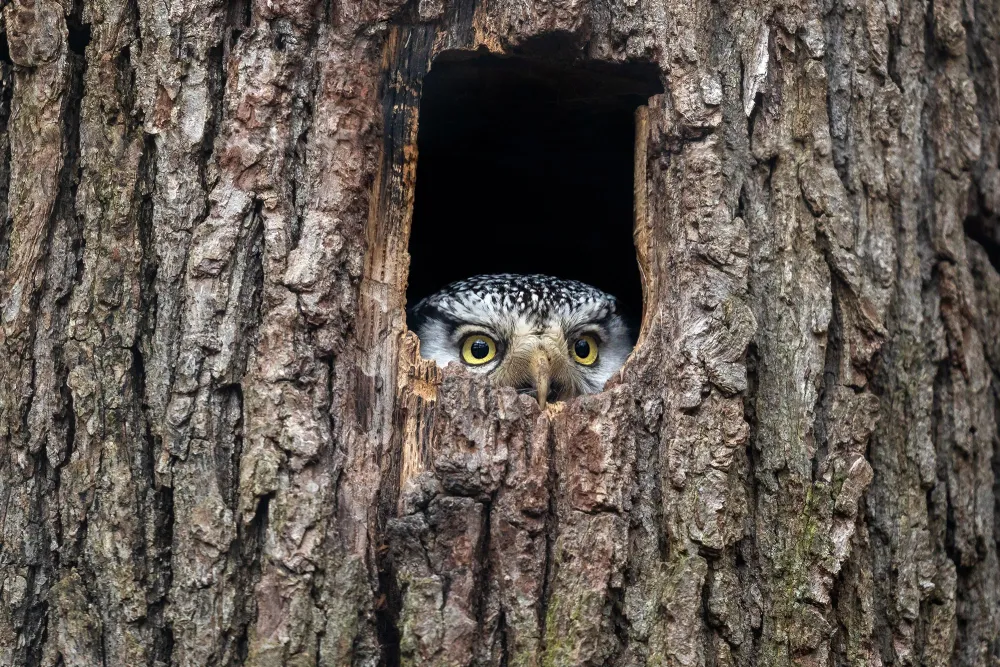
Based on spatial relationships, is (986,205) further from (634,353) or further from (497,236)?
(497,236)

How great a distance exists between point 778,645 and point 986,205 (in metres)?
1.58

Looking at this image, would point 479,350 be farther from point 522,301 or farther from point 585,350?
point 585,350

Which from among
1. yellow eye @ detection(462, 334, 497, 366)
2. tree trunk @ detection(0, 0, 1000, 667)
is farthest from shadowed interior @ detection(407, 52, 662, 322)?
yellow eye @ detection(462, 334, 497, 366)

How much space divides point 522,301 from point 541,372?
1.38 ft

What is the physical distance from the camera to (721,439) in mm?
2205

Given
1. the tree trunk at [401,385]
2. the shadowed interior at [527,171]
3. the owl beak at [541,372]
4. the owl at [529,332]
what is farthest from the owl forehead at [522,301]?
the tree trunk at [401,385]

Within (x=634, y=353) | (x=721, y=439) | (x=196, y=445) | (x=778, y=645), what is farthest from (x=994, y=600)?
(x=196, y=445)

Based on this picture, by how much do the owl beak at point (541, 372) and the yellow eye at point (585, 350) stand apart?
343 mm

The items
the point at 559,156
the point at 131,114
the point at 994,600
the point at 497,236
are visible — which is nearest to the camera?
the point at 131,114

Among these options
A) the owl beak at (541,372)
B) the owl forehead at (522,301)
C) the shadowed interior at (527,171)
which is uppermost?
the shadowed interior at (527,171)

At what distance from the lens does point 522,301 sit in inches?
137

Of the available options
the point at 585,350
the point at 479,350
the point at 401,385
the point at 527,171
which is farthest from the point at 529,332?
the point at 527,171

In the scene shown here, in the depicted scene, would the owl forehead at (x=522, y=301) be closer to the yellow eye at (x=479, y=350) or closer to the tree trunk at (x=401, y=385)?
the yellow eye at (x=479, y=350)

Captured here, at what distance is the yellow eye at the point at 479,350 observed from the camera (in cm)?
353
